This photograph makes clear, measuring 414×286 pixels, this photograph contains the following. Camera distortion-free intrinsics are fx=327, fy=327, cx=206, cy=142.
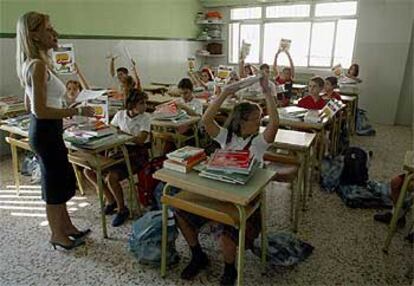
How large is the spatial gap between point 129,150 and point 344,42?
201 inches

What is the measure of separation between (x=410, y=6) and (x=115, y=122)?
5.14m

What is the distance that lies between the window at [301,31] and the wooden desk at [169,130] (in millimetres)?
4305

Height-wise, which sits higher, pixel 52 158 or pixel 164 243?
pixel 52 158

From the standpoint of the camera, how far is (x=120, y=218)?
7.98ft

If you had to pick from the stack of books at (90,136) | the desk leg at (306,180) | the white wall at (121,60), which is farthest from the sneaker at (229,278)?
the white wall at (121,60)

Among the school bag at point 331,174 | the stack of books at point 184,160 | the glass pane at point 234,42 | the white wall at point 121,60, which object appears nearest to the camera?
the stack of books at point 184,160

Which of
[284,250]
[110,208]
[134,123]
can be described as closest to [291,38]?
[134,123]

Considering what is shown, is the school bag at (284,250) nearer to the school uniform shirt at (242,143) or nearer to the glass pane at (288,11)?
the school uniform shirt at (242,143)

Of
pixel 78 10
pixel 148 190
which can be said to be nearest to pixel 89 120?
pixel 148 190

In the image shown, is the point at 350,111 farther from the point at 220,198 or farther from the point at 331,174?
the point at 220,198

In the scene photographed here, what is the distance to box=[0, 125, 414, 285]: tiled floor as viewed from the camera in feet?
6.10

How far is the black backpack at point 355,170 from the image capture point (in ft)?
9.68

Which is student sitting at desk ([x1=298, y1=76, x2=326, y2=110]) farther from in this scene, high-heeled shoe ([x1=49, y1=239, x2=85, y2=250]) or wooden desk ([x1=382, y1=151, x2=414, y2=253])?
high-heeled shoe ([x1=49, y1=239, x2=85, y2=250])

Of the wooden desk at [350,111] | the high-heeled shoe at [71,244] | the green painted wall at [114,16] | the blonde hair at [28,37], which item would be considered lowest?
the high-heeled shoe at [71,244]
